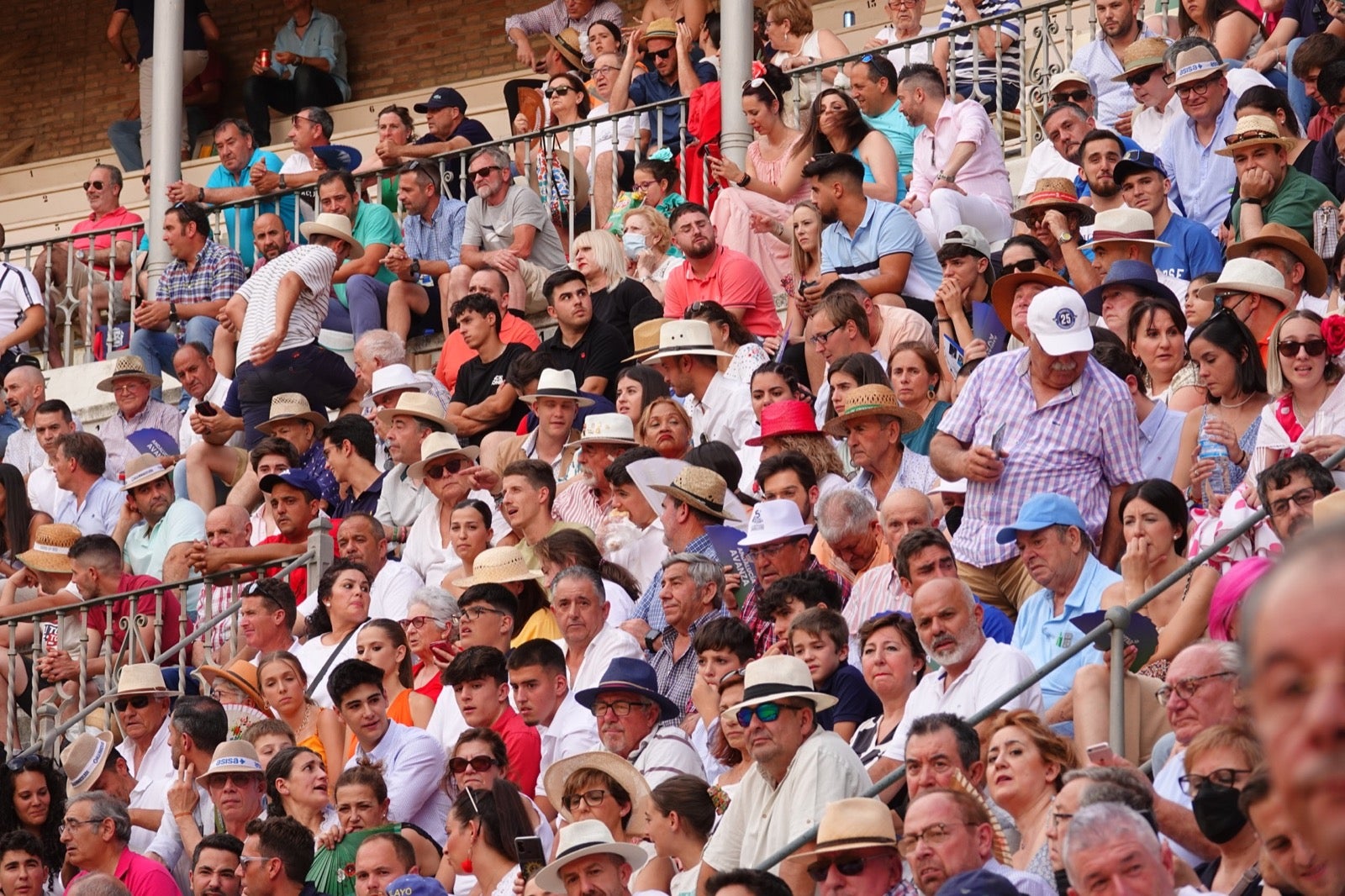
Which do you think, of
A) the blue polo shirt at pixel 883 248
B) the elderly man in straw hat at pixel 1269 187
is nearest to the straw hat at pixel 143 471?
the blue polo shirt at pixel 883 248

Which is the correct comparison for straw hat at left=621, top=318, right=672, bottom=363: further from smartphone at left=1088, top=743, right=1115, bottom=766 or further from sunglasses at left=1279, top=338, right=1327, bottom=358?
smartphone at left=1088, top=743, right=1115, bottom=766

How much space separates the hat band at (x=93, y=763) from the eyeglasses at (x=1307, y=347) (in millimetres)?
5265

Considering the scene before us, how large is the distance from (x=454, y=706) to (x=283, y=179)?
7.07 meters

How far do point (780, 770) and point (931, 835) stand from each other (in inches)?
49.2

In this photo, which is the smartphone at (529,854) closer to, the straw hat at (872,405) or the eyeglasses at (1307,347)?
the straw hat at (872,405)

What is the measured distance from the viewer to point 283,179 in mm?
14719

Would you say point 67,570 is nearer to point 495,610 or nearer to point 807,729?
point 495,610

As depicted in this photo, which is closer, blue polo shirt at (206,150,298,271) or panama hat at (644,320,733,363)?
panama hat at (644,320,733,363)

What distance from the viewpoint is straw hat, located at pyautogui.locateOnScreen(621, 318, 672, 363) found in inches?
423

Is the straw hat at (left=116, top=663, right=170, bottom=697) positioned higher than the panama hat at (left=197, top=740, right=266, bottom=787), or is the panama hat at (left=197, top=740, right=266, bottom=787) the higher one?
the panama hat at (left=197, top=740, right=266, bottom=787)

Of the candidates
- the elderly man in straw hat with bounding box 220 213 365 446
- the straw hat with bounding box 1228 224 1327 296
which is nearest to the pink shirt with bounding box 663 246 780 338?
the elderly man in straw hat with bounding box 220 213 365 446

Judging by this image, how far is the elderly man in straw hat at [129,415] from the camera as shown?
1320 cm

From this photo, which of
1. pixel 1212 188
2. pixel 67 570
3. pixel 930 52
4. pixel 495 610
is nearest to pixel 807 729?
pixel 495 610

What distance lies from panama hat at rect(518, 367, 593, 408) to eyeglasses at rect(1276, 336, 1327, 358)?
397cm
